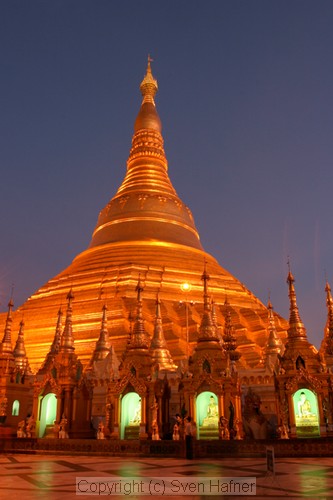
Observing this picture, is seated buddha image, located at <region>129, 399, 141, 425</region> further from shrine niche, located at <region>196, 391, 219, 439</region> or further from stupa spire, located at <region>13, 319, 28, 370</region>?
stupa spire, located at <region>13, 319, 28, 370</region>

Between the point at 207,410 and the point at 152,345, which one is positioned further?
the point at 152,345

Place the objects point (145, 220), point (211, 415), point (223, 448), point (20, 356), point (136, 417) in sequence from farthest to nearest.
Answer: point (145, 220), point (20, 356), point (136, 417), point (211, 415), point (223, 448)

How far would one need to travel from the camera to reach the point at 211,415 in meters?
15.4

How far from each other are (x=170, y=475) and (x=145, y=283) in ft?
73.7

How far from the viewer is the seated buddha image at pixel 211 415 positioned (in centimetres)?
1522

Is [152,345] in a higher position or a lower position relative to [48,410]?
higher

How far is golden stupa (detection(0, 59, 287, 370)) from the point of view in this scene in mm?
27625

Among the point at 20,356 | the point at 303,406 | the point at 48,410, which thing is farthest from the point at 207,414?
the point at 20,356

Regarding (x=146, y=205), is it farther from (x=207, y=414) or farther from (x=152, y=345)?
(x=207, y=414)

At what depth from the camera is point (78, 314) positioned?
29281mm

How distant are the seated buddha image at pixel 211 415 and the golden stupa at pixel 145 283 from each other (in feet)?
30.9

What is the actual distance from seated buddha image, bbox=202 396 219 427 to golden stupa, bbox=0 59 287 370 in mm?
9425

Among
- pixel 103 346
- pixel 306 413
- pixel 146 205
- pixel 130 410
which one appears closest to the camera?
pixel 306 413

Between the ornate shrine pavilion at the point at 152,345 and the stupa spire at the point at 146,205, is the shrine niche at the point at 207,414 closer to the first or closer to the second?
the ornate shrine pavilion at the point at 152,345
